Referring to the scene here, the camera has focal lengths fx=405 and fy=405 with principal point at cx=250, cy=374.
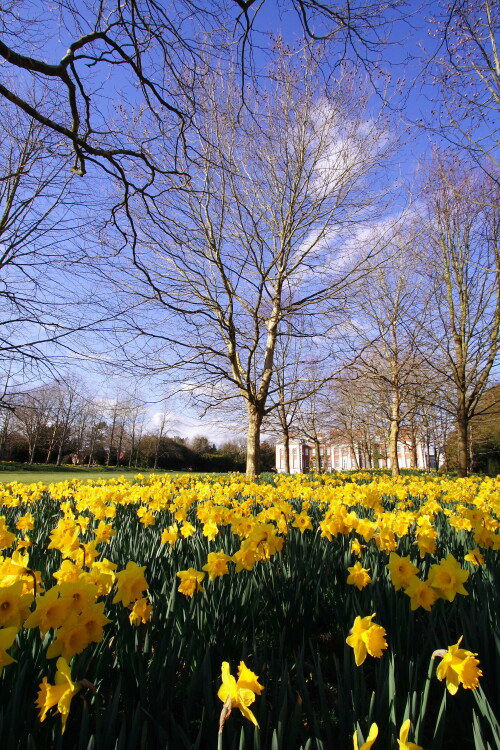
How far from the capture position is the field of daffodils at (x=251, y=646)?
1089mm

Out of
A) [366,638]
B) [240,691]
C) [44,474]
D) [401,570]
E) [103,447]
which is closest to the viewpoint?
[240,691]

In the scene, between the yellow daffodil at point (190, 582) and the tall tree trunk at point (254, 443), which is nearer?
the yellow daffodil at point (190, 582)

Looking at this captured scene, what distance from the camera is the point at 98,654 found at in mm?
1497

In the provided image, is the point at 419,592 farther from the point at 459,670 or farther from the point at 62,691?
the point at 62,691

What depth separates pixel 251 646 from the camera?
6.28 feet

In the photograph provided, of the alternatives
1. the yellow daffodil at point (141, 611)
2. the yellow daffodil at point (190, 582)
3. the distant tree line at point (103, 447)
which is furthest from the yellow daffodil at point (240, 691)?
the distant tree line at point (103, 447)

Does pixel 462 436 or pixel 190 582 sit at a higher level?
pixel 462 436

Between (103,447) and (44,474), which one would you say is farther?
(103,447)

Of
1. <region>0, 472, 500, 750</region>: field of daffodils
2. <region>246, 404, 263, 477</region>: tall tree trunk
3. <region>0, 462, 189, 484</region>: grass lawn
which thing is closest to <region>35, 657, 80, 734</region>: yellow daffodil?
<region>0, 472, 500, 750</region>: field of daffodils

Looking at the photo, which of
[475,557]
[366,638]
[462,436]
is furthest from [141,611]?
[462,436]

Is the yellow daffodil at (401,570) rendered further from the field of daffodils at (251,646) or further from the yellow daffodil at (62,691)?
the yellow daffodil at (62,691)

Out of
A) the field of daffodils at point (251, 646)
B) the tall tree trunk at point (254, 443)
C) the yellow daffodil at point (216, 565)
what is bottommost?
the field of daffodils at point (251, 646)

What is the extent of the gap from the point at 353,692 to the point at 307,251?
33.7 ft

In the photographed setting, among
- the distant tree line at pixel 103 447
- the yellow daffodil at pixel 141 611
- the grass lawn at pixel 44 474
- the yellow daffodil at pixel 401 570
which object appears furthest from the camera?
the distant tree line at pixel 103 447
